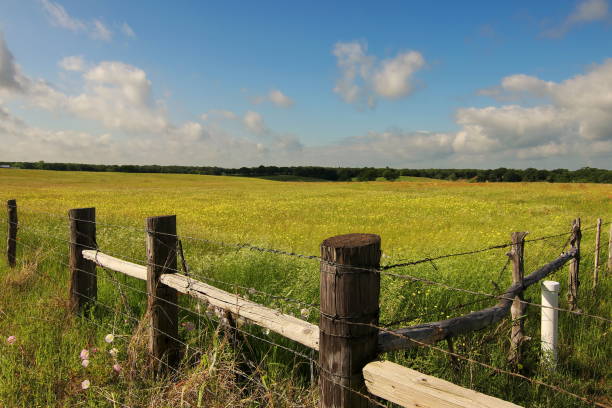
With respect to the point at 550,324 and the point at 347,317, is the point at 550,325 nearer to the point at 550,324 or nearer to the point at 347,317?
the point at 550,324

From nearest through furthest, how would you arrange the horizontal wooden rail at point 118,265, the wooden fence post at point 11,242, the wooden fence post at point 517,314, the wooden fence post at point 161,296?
the wooden fence post at point 161,296 → the horizontal wooden rail at point 118,265 → the wooden fence post at point 517,314 → the wooden fence post at point 11,242

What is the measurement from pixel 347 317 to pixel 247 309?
114 centimetres

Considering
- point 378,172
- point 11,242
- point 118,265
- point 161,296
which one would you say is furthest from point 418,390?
point 378,172

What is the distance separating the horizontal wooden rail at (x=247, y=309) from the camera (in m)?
2.45

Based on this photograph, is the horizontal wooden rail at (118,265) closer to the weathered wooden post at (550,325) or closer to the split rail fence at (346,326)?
the split rail fence at (346,326)

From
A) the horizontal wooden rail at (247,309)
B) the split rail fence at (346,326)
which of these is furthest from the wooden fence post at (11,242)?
the split rail fence at (346,326)

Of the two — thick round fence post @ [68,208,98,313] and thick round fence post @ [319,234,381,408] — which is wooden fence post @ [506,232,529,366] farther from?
thick round fence post @ [68,208,98,313]

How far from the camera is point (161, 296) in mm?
3629

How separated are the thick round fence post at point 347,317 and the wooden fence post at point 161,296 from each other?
79.9 inches

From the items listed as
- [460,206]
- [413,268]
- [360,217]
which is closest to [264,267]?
[413,268]

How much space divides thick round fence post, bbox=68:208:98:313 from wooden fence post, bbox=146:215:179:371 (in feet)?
5.24

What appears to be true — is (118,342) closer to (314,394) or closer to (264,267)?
(314,394)

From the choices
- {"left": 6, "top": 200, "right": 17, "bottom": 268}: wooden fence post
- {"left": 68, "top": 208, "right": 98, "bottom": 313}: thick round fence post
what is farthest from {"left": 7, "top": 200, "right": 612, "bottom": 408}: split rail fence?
{"left": 6, "top": 200, "right": 17, "bottom": 268}: wooden fence post

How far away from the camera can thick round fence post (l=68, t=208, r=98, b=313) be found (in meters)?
4.74
